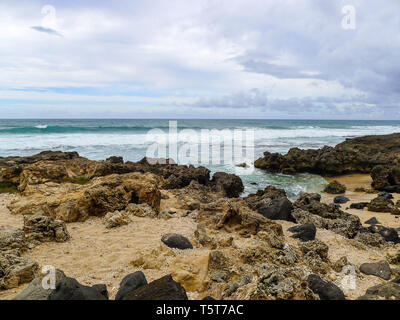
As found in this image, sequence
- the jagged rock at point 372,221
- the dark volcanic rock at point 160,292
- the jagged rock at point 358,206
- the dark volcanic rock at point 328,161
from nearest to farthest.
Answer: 1. the dark volcanic rock at point 160,292
2. the jagged rock at point 372,221
3. the jagged rock at point 358,206
4. the dark volcanic rock at point 328,161

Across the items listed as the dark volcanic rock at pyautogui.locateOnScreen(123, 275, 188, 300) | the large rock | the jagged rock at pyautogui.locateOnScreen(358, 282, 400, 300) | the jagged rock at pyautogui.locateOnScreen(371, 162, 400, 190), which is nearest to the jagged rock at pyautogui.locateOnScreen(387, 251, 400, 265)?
the jagged rock at pyautogui.locateOnScreen(358, 282, 400, 300)

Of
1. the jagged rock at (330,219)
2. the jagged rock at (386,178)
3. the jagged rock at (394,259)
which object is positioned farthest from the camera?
the jagged rock at (386,178)

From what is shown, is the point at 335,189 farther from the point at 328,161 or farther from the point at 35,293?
the point at 35,293

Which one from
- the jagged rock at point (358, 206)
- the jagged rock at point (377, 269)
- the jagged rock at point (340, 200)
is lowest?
the jagged rock at point (340, 200)

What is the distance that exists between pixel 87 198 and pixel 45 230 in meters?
1.69

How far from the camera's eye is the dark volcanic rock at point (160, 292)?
3.32m

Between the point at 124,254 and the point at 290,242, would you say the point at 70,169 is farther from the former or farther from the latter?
the point at 290,242

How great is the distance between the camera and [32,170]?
29.3 ft

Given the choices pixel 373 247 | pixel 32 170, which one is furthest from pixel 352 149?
pixel 32 170

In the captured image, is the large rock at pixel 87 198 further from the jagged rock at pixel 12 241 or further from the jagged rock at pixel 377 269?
the jagged rock at pixel 377 269

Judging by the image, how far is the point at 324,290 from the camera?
4.01 m

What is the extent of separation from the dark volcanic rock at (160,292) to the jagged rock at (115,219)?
133 inches

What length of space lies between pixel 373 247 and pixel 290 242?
6.99 ft

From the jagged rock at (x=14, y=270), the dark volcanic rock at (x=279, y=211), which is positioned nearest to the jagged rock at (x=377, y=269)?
the dark volcanic rock at (x=279, y=211)
